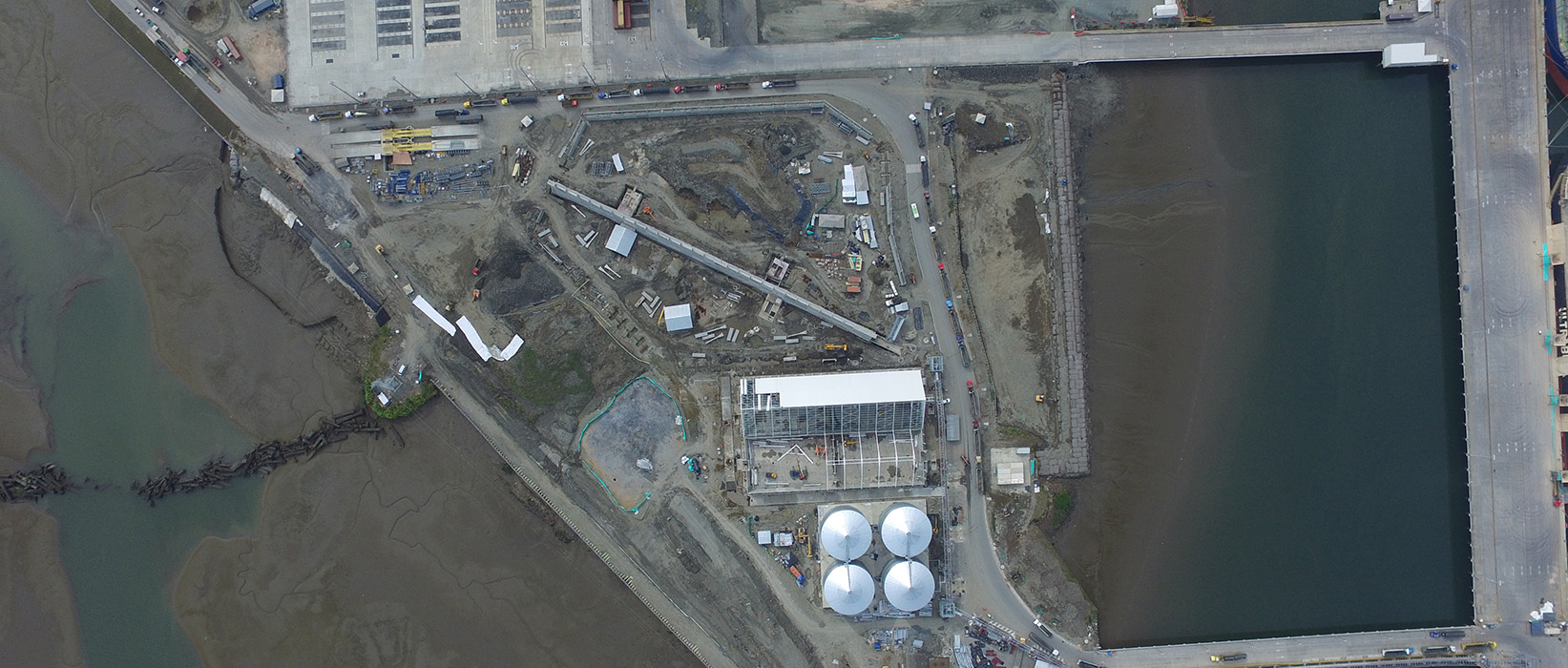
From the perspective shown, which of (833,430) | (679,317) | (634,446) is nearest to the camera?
(833,430)

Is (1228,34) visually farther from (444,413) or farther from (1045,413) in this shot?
(444,413)

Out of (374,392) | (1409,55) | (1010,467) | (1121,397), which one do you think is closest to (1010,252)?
(1121,397)

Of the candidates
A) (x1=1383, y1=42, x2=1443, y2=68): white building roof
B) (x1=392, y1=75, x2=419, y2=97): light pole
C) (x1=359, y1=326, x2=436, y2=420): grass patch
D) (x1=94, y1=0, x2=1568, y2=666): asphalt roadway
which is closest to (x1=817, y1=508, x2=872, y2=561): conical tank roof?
(x1=94, y1=0, x2=1568, y2=666): asphalt roadway

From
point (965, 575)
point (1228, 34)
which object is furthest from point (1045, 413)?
point (1228, 34)

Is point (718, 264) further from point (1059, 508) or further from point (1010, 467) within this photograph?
point (1059, 508)

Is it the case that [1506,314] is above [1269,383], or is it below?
above

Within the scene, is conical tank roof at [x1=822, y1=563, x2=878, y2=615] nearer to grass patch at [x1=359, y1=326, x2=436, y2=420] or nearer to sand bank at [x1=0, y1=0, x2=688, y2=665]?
sand bank at [x1=0, y1=0, x2=688, y2=665]
